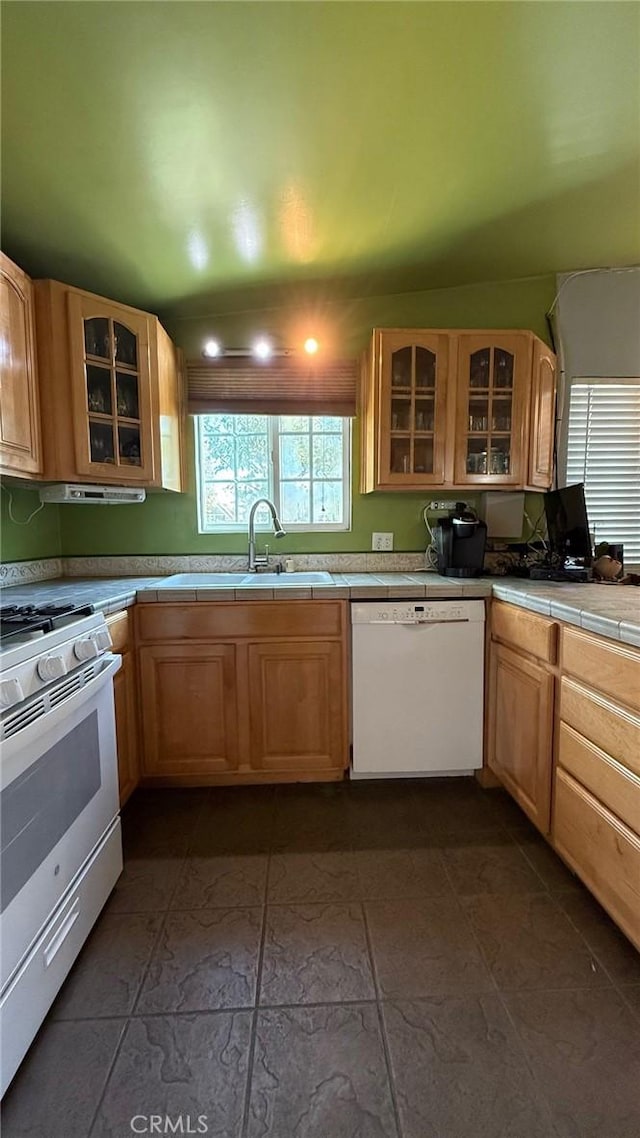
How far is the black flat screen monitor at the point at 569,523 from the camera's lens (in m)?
2.21

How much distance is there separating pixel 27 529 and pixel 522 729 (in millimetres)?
2365

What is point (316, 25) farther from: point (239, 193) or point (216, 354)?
point (216, 354)

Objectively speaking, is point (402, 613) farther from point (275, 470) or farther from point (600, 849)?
point (275, 470)

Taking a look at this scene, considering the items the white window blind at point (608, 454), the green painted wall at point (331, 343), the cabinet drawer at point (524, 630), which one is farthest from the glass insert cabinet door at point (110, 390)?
the white window blind at point (608, 454)

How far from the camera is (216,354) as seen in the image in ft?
7.96

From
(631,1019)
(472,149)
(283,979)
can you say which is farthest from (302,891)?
(472,149)

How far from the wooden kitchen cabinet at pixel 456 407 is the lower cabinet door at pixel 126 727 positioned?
1447 millimetres

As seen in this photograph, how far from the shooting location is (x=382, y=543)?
264cm

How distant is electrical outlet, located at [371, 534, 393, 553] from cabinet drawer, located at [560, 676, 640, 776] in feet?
4.20

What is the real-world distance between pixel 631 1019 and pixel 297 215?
263 centimetres

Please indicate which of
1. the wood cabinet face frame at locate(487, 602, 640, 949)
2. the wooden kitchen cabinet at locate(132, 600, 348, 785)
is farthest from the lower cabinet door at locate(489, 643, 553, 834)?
the wooden kitchen cabinet at locate(132, 600, 348, 785)

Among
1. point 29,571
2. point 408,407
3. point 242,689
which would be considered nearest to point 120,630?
point 242,689

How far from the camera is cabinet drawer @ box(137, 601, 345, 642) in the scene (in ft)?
6.54

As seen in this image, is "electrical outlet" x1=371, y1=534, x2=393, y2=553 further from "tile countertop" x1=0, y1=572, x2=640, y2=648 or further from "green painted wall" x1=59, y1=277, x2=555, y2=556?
"tile countertop" x1=0, y1=572, x2=640, y2=648
